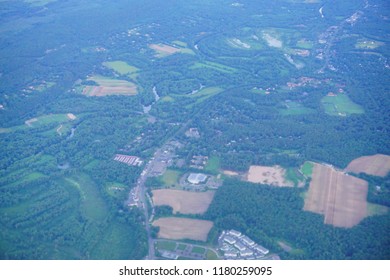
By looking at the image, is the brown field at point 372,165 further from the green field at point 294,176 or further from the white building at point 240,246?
the white building at point 240,246

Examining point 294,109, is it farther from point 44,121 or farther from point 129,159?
point 44,121

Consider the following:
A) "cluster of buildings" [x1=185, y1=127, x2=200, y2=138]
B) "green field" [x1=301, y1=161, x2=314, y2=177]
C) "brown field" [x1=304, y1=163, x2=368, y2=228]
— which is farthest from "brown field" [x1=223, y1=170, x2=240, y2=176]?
"cluster of buildings" [x1=185, y1=127, x2=200, y2=138]

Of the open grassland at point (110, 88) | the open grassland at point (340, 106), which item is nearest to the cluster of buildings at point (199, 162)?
the open grassland at point (340, 106)

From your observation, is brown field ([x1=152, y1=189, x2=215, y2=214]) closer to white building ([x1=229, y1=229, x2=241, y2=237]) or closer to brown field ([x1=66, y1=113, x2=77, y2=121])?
white building ([x1=229, y1=229, x2=241, y2=237])

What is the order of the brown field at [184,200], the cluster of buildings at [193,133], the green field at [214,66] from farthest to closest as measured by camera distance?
1. the green field at [214,66]
2. the cluster of buildings at [193,133]
3. the brown field at [184,200]

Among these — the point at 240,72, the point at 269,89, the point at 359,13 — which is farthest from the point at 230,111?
the point at 359,13

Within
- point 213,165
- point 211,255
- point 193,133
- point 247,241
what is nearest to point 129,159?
point 193,133
